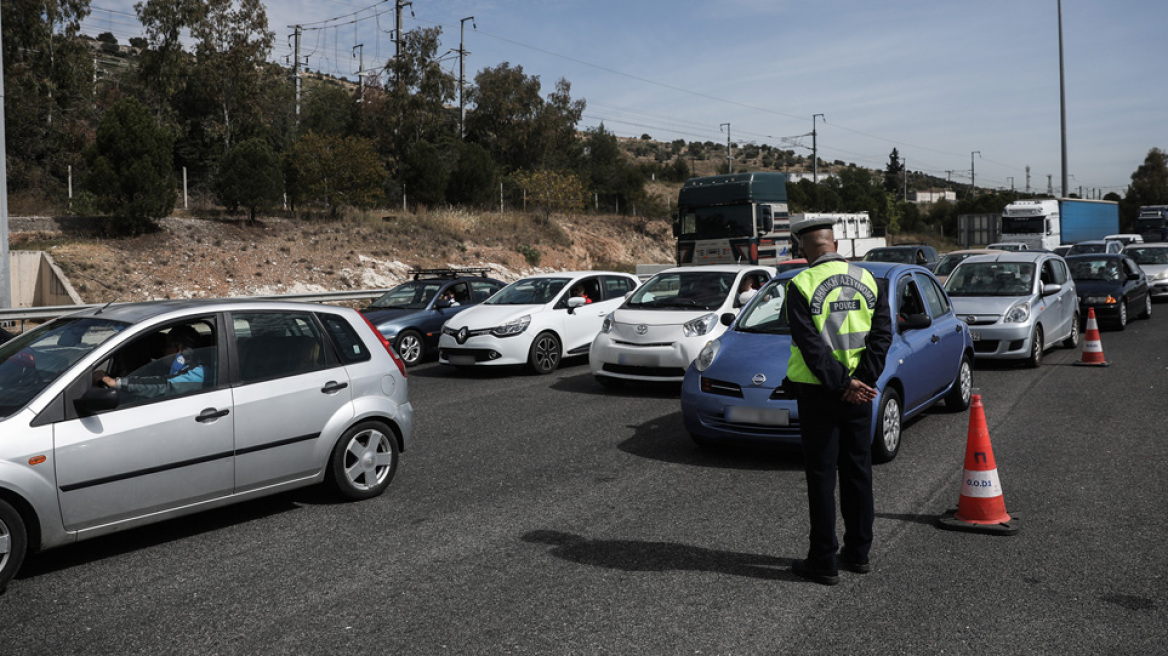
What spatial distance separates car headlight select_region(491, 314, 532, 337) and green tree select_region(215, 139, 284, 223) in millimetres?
20124

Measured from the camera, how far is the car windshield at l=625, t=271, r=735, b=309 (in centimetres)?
1145

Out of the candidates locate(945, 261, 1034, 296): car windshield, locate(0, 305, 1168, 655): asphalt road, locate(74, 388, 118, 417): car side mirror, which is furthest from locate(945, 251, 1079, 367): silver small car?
locate(74, 388, 118, 417): car side mirror

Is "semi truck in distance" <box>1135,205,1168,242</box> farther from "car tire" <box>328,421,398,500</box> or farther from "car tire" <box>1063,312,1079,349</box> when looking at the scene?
"car tire" <box>328,421,398,500</box>

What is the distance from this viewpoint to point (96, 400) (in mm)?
4848

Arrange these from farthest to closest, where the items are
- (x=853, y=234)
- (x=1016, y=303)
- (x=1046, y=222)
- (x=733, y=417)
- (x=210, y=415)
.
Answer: (x=853, y=234), (x=1046, y=222), (x=1016, y=303), (x=733, y=417), (x=210, y=415)

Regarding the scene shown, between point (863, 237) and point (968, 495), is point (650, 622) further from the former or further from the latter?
point (863, 237)

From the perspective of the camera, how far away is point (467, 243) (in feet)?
121

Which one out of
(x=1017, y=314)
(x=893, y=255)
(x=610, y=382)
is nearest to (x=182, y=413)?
(x=610, y=382)

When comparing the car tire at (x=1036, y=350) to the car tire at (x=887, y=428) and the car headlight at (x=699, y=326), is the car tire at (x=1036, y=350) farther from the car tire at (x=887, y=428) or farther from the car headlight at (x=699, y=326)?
A: the car tire at (x=887, y=428)

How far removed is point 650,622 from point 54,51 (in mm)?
43377

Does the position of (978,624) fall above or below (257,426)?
below

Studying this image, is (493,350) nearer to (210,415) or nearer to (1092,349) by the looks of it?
(210,415)

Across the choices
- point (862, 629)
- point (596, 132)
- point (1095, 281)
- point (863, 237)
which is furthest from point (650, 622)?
point (596, 132)

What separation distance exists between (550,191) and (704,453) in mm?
37451
